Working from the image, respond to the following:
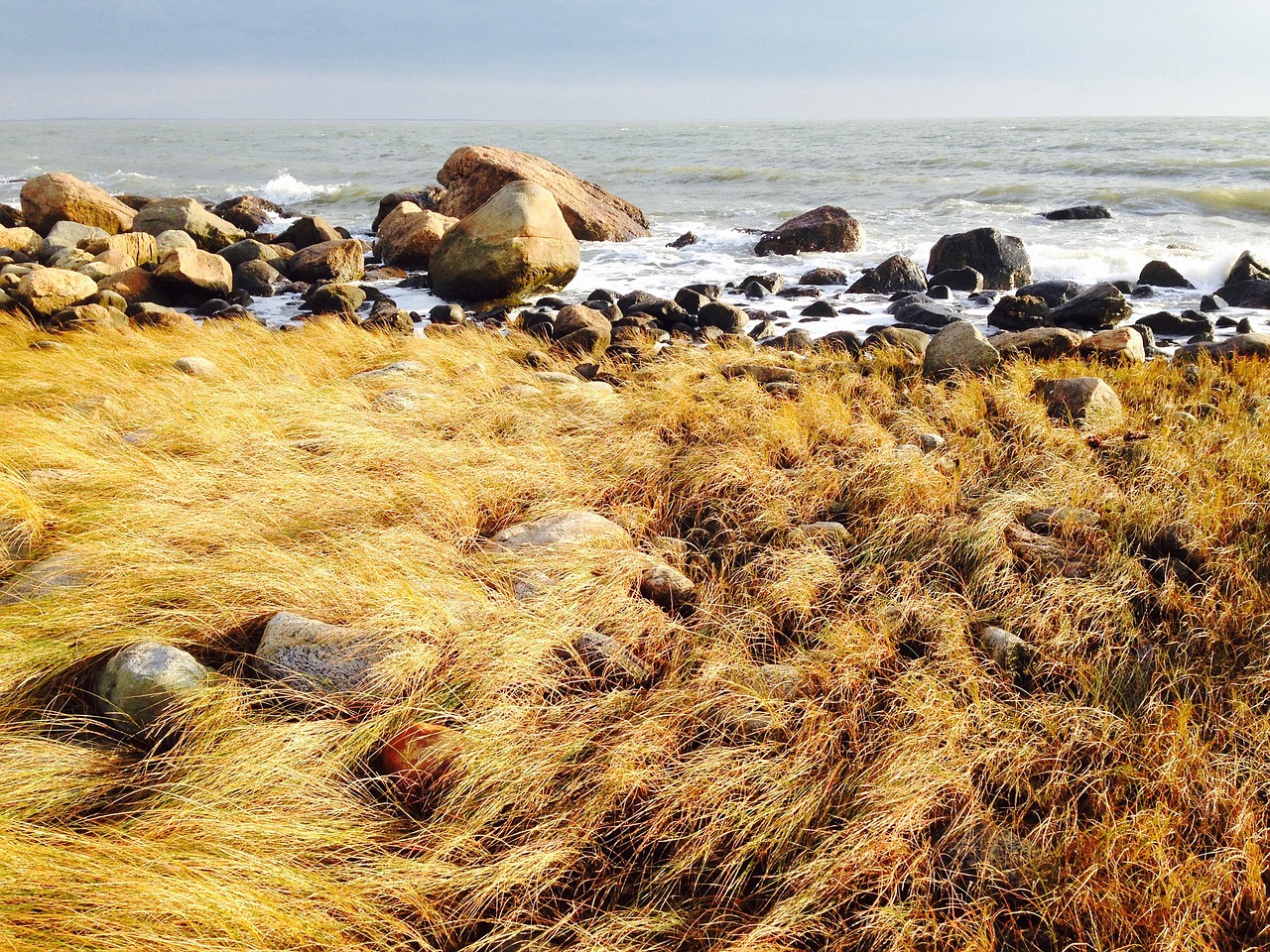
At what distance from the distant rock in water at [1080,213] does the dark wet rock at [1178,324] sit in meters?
9.37

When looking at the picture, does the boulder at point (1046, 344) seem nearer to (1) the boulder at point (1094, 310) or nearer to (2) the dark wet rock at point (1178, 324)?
(1) the boulder at point (1094, 310)

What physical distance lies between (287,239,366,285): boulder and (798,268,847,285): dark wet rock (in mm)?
6513

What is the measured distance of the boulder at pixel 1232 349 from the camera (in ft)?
22.9

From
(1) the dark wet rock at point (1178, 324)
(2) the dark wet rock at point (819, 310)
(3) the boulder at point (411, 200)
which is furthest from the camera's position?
(3) the boulder at point (411, 200)

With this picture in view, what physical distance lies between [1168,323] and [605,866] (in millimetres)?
9268

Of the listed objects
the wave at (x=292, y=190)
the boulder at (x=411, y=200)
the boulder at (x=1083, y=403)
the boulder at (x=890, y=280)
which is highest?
the wave at (x=292, y=190)

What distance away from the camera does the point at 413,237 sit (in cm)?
1211

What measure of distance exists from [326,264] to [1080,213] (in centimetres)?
1524

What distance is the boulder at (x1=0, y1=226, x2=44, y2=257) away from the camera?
11500mm

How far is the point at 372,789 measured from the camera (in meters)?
2.42

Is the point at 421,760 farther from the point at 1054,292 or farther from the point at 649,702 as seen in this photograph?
the point at 1054,292

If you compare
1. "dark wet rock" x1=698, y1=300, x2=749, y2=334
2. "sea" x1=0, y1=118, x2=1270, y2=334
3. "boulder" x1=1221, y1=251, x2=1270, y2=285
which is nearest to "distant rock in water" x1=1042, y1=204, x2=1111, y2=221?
"sea" x1=0, y1=118, x2=1270, y2=334

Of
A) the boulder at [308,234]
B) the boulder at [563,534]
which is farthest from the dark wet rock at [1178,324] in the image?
the boulder at [308,234]

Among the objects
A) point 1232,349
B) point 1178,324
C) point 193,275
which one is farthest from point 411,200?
point 1232,349
